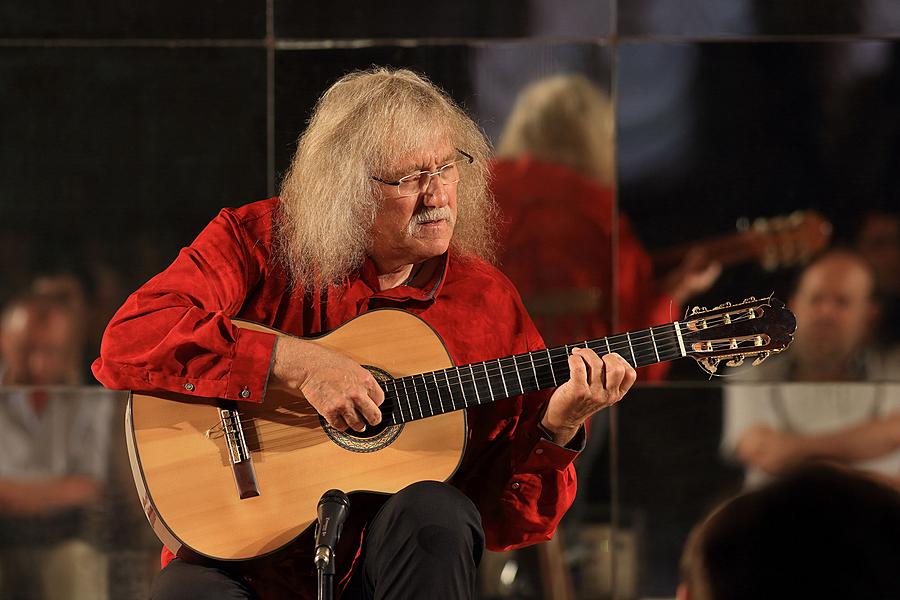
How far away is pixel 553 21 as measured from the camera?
316cm

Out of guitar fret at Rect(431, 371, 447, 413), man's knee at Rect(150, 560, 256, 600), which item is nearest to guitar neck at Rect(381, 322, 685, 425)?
guitar fret at Rect(431, 371, 447, 413)

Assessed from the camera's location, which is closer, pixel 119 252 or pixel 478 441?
pixel 478 441

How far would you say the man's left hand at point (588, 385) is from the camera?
2064 millimetres

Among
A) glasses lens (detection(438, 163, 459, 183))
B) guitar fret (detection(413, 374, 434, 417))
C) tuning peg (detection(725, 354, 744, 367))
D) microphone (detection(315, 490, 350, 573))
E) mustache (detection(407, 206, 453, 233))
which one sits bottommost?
microphone (detection(315, 490, 350, 573))

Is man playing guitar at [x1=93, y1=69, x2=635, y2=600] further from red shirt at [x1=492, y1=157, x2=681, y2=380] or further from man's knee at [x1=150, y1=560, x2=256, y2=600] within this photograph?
red shirt at [x1=492, y1=157, x2=681, y2=380]

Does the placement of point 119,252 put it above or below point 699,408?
above

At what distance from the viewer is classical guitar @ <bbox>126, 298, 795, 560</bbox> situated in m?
2.08

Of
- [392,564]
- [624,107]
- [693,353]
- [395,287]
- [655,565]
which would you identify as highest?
[624,107]

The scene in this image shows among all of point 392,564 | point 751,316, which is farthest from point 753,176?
point 392,564

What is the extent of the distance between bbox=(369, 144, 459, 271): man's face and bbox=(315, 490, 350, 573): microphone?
730 millimetres

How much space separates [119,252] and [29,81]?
0.64 m

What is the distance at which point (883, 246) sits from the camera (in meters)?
3.09

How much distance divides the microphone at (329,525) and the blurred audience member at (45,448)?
1.73 meters

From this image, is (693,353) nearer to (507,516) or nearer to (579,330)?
(507,516)
